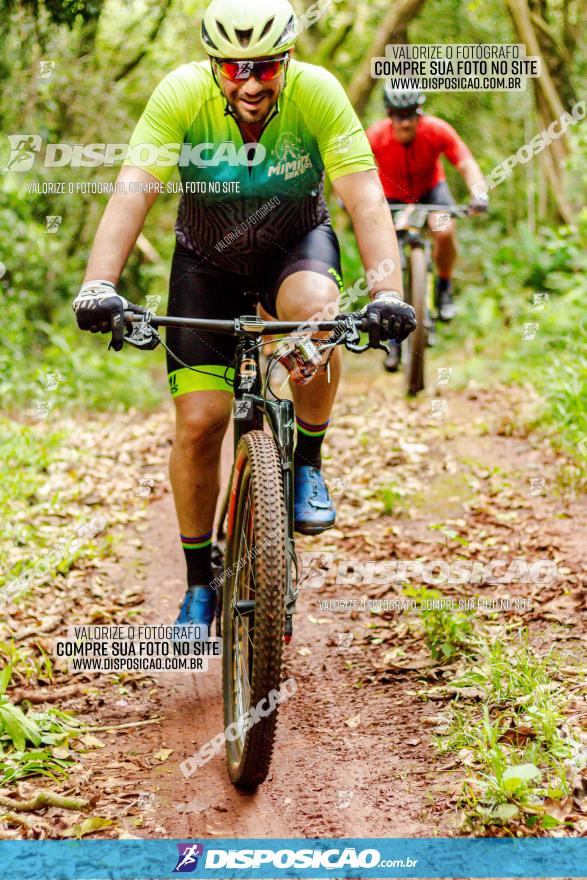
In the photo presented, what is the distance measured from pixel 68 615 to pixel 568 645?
7.84ft

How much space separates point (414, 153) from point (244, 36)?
487cm

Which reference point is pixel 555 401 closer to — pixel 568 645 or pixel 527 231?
pixel 568 645

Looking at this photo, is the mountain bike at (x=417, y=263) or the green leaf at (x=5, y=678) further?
the mountain bike at (x=417, y=263)

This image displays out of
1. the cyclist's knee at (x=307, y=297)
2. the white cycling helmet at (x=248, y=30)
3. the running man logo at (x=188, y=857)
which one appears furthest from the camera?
the cyclist's knee at (x=307, y=297)

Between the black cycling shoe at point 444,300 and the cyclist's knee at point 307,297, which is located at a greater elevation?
the black cycling shoe at point 444,300

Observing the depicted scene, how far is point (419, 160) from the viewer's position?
305 inches

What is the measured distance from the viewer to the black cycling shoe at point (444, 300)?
834 cm

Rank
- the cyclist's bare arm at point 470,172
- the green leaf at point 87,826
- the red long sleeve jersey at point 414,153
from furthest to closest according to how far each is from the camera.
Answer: the red long sleeve jersey at point 414,153 < the cyclist's bare arm at point 470,172 < the green leaf at point 87,826

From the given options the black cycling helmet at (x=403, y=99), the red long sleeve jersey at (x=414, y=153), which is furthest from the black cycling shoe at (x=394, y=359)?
the black cycling helmet at (x=403, y=99)

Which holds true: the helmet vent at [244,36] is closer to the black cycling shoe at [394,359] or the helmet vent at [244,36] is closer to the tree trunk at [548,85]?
the black cycling shoe at [394,359]

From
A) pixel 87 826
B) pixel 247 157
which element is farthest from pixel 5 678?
pixel 247 157

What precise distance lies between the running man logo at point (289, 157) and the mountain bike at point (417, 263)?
409 cm

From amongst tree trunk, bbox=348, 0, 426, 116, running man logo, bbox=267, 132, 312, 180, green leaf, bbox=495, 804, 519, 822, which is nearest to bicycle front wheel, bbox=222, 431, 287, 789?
green leaf, bbox=495, 804, 519, 822

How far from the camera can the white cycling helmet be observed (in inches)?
121
